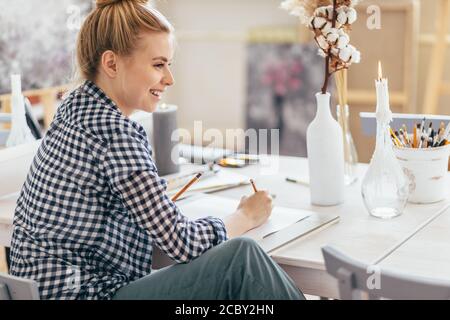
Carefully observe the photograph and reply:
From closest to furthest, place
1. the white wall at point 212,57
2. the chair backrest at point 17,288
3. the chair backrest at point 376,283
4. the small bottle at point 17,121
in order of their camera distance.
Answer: the chair backrest at point 376,283 < the chair backrest at point 17,288 < the small bottle at point 17,121 < the white wall at point 212,57

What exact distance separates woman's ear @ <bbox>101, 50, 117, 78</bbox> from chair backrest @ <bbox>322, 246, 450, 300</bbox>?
0.68 meters

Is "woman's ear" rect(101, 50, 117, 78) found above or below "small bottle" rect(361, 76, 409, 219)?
above

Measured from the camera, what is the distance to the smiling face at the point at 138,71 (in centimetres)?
167

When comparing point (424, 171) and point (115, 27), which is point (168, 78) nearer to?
point (115, 27)

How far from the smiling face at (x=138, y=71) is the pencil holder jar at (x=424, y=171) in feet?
2.10

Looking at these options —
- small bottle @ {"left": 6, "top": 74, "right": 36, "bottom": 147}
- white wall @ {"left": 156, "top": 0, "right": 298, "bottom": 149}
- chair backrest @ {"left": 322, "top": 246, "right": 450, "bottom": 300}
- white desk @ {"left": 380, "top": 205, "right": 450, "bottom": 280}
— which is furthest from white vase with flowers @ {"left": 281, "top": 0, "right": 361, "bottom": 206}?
white wall @ {"left": 156, "top": 0, "right": 298, "bottom": 149}

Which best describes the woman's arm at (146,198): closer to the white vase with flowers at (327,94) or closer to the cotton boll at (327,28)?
the white vase with flowers at (327,94)

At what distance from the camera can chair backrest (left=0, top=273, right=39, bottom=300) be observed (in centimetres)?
147

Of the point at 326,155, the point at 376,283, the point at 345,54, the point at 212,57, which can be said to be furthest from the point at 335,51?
the point at 212,57

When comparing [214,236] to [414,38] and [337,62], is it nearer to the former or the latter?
[337,62]

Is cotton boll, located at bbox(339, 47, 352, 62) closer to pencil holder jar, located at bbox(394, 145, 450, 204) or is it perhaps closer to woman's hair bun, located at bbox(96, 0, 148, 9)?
pencil holder jar, located at bbox(394, 145, 450, 204)

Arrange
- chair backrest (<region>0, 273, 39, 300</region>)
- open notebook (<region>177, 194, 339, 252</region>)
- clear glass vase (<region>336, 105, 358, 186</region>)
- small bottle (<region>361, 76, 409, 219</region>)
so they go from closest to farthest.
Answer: chair backrest (<region>0, 273, 39, 300</region>) < open notebook (<region>177, 194, 339, 252</region>) < small bottle (<region>361, 76, 409, 219</region>) < clear glass vase (<region>336, 105, 358, 186</region>)

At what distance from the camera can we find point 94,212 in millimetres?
1599

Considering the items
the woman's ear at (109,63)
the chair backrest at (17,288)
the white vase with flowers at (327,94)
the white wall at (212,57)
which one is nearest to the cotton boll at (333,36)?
the white vase with flowers at (327,94)
